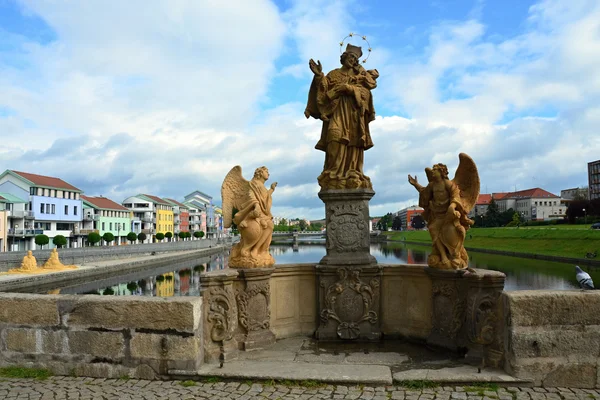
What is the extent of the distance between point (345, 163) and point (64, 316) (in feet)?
14.0

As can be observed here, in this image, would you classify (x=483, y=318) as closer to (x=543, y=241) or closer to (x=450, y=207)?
(x=450, y=207)

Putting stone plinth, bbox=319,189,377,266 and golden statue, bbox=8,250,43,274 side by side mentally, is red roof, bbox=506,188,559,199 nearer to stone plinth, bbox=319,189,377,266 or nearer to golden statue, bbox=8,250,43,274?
golden statue, bbox=8,250,43,274

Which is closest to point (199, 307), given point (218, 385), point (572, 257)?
point (218, 385)

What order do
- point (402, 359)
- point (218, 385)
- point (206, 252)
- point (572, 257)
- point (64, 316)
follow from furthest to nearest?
point (206, 252), point (572, 257), point (402, 359), point (64, 316), point (218, 385)

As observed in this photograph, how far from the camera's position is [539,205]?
4200 inches

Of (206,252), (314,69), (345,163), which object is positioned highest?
(314,69)

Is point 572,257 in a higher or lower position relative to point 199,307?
lower

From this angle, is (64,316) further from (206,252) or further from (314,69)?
(206,252)

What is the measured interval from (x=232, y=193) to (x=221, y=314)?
6.00ft

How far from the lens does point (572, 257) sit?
36.5 metres

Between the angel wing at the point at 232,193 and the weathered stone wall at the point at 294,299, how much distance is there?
109 centimetres

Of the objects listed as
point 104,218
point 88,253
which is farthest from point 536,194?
point 88,253

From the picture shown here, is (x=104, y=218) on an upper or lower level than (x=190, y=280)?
upper

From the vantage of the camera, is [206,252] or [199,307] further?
[206,252]
